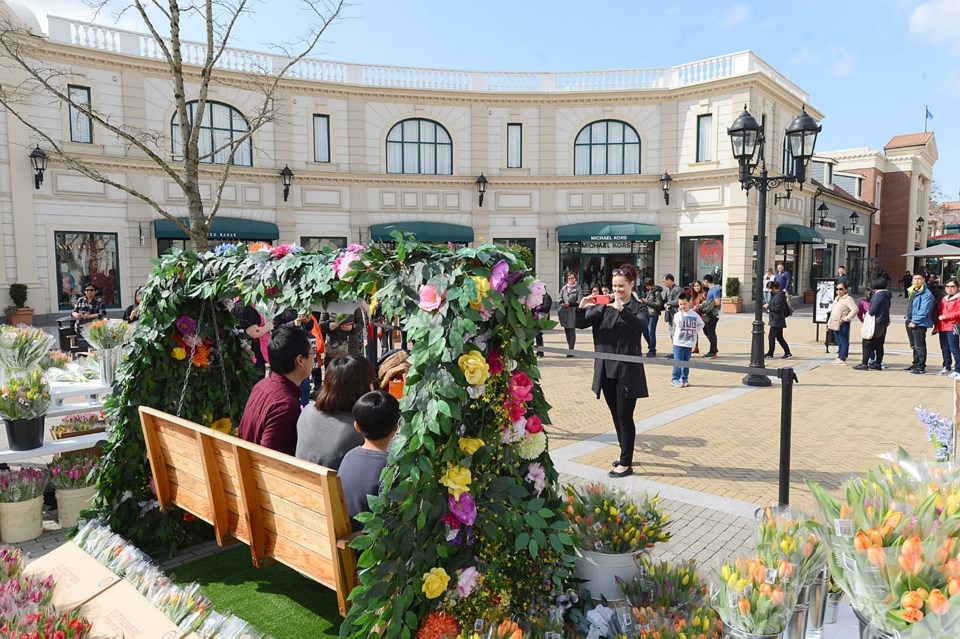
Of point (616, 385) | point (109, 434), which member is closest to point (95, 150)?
point (109, 434)

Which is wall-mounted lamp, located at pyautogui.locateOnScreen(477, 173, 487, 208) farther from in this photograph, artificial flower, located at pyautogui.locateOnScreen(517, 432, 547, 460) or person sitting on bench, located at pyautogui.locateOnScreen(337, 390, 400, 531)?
artificial flower, located at pyautogui.locateOnScreen(517, 432, 547, 460)

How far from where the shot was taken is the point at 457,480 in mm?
2869

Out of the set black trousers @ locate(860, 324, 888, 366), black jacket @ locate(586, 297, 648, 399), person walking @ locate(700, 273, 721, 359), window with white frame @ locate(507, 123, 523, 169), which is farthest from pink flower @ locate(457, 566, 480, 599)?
window with white frame @ locate(507, 123, 523, 169)

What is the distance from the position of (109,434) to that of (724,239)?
2495 centimetres

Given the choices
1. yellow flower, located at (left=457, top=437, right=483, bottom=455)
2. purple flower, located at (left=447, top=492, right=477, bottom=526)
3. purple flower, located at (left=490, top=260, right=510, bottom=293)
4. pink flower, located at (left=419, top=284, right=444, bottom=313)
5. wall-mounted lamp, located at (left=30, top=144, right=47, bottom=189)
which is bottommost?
purple flower, located at (left=447, top=492, right=477, bottom=526)

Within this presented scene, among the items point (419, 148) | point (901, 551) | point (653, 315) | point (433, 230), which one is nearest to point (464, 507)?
point (901, 551)

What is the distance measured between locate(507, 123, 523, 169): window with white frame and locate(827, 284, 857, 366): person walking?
52.6 feet

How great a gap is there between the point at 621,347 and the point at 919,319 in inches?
370

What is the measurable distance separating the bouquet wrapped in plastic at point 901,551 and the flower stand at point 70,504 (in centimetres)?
556

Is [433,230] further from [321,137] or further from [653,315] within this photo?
[653,315]

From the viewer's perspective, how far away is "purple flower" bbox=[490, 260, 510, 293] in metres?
2.91

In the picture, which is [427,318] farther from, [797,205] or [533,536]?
[797,205]

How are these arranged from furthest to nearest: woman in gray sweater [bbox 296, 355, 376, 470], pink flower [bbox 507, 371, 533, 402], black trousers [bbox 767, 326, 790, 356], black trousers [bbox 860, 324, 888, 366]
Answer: black trousers [bbox 767, 326, 790, 356] < black trousers [bbox 860, 324, 888, 366] < woman in gray sweater [bbox 296, 355, 376, 470] < pink flower [bbox 507, 371, 533, 402]

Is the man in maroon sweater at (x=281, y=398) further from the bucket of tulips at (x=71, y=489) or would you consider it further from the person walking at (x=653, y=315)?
the person walking at (x=653, y=315)
